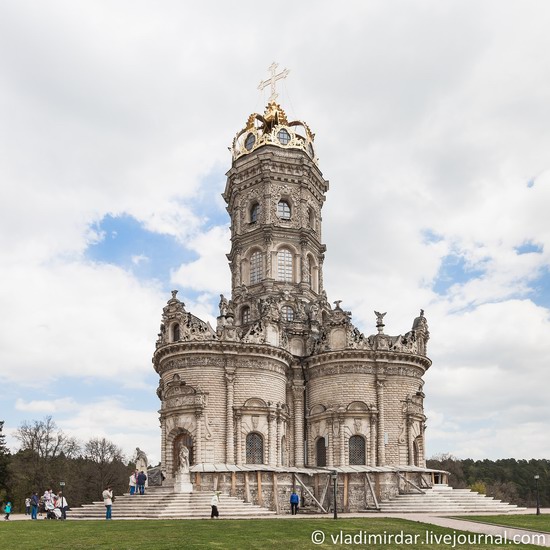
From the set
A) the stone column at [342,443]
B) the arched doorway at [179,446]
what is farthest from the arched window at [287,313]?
the arched doorway at [179,446]

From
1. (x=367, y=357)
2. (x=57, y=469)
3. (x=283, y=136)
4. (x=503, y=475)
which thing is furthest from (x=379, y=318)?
(x=503, y=475)

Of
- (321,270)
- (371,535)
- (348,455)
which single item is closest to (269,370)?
(348,455)

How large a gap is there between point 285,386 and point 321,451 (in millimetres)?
4910

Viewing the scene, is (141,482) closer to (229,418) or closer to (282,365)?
(229,418)

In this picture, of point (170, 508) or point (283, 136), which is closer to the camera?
point (170, 508)

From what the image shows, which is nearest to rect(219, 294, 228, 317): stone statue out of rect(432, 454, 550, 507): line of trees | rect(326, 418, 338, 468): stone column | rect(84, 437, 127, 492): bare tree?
rect(326, 418, 338, 468): stone column

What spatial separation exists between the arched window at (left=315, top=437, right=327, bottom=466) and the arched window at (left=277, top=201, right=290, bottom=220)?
56.8ft

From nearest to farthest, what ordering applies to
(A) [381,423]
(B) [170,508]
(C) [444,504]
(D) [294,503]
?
1. (B) [170,508]
2. (C) [444,504]
3. (D) [294,503]
4. (A) [381,423]

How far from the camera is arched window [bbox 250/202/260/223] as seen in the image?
Result: 5672cm

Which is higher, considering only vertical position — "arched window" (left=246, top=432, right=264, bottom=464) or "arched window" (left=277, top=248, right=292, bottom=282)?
"arched window" (left=277, top=248, right=292, bottom=282)

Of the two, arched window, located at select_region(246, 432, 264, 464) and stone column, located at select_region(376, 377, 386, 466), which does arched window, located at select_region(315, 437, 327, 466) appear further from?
arched window, located at select_region(246, 432, 264, 464)

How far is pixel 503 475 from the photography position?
10319 cm

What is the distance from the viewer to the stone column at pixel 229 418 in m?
44.0

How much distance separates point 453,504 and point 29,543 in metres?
26.5
